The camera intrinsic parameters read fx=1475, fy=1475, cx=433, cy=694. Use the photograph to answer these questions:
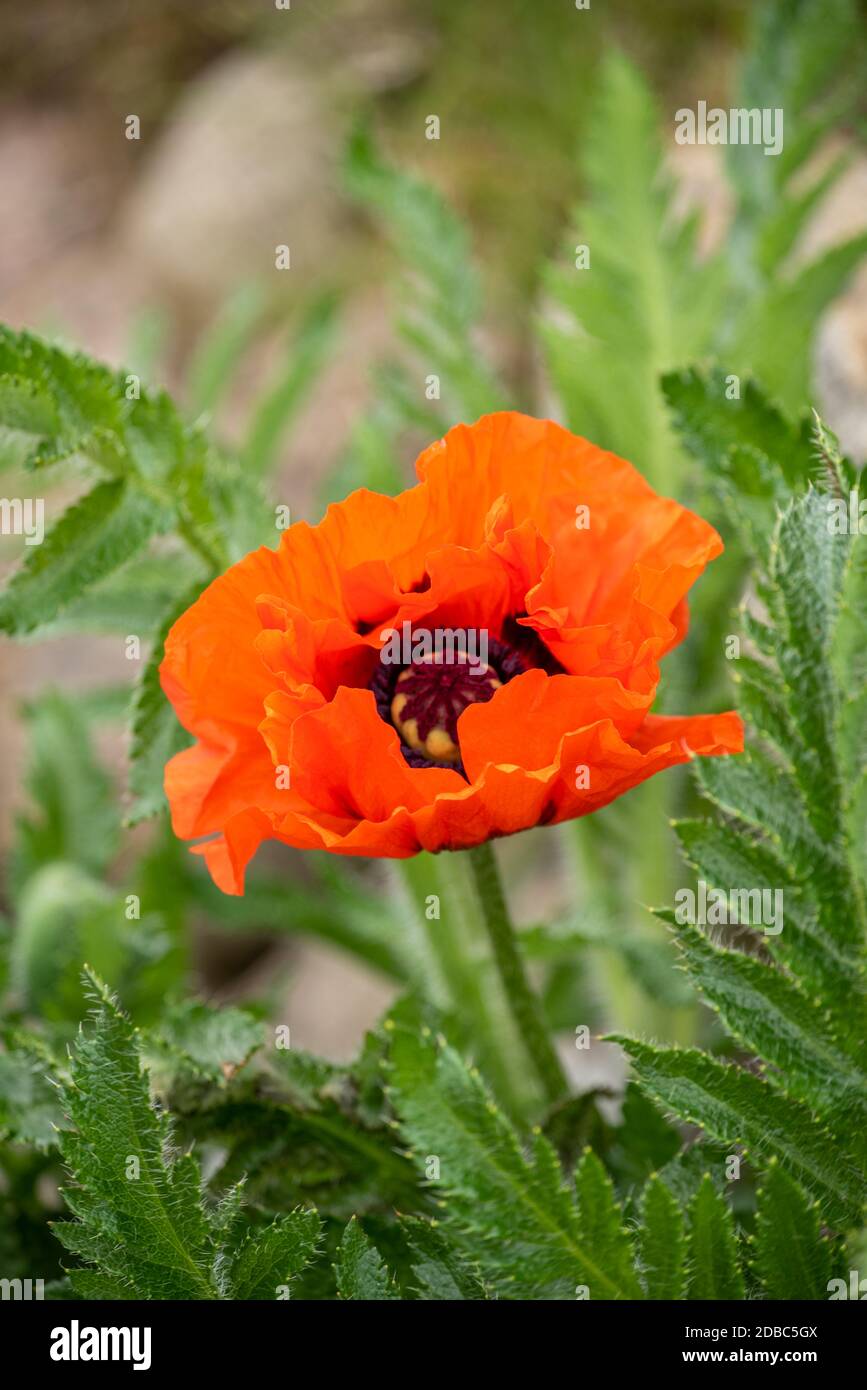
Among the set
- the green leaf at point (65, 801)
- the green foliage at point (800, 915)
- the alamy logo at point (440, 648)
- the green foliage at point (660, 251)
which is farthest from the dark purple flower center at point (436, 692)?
the green leaf at point (65, 801)

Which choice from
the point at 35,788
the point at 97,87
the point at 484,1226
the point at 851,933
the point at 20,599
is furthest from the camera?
the point at 97,87

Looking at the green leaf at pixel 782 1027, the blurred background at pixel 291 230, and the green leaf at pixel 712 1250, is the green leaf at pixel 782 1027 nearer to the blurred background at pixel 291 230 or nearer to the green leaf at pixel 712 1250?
the green leaf at pixel 712 1250

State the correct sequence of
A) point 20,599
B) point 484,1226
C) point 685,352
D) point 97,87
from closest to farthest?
1. point 484,1226
2. point 20,599
3. point 685,352
4. point 97,87

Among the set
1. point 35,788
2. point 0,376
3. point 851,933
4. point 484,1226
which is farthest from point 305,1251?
point 35,788

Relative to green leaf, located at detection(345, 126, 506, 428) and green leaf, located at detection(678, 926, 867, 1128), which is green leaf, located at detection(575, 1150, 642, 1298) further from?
green leaf, located at detection(345, 126, 506, 428)

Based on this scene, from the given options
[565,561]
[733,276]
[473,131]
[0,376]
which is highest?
[473,131]
